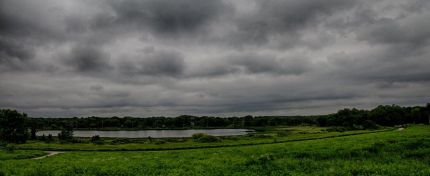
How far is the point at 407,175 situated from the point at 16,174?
80.4 ft

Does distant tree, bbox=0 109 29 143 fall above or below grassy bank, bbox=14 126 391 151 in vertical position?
above

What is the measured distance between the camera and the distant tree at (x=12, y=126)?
10006 centimetres

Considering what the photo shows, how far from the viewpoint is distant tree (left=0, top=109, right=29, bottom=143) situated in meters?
100

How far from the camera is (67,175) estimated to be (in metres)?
21.3

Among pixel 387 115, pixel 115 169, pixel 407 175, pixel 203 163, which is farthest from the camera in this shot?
pixel 387 115

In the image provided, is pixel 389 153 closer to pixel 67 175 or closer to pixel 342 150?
pixel 342 150

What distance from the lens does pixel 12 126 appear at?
102750 mm

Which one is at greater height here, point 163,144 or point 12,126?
point 12,126

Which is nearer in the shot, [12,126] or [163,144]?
[163,144]

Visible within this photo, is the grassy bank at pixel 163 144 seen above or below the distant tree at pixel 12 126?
below

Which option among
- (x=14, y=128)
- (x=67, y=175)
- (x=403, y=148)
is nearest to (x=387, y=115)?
(x=403, y=148)

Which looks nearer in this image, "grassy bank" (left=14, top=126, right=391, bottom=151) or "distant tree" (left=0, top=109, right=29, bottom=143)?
"grassy bank" (left=14, top=126, right=391, bottom=151)

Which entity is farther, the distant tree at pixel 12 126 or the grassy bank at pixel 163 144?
the distant tree at pixel 12 126

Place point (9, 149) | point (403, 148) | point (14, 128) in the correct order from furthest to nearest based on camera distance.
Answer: point (14, 128) → point (9, 149) → point (403, 148)
